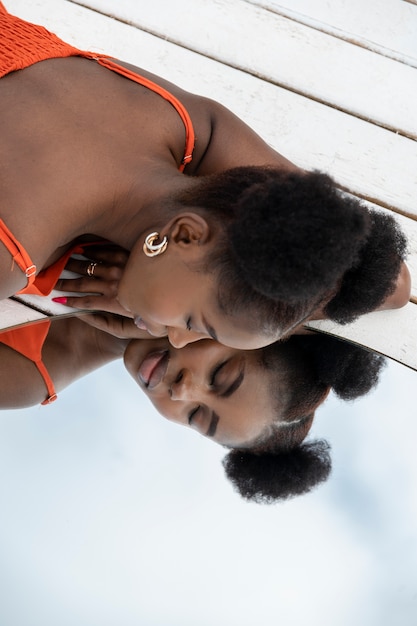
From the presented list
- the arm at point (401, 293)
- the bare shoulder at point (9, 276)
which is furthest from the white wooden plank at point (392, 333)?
the bare shoulder at point (9, 276)

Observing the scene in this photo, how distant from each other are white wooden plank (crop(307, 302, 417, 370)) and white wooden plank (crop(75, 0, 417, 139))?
0.42 meters

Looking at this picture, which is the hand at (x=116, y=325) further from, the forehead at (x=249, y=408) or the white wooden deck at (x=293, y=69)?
the white wooden deck at (x=293, y=69)

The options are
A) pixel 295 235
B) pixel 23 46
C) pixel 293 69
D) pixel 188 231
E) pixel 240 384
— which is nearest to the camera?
pixel 295 235

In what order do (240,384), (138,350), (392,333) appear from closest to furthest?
1. (240,384)
2. (138,350)
3. (392,333)

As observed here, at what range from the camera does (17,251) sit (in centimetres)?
121

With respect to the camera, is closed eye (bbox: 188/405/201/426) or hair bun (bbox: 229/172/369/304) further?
closed eye (bbox: 188/405/201/426)

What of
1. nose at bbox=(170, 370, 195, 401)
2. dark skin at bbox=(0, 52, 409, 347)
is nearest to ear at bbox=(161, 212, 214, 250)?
dark skin at bbox=(0, 52, 409, 347)

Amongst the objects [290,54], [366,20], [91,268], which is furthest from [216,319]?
[366,20]

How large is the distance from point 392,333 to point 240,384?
425 millimetres

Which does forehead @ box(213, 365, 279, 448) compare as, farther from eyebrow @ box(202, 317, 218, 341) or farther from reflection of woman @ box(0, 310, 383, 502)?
eyebrow @ box(202, 317, 218, 341)

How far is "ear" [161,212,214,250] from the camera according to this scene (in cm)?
119

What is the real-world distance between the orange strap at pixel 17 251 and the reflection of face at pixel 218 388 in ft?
1.10

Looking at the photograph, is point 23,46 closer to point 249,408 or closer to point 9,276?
point 9,276

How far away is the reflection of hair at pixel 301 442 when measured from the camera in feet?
5.07
